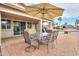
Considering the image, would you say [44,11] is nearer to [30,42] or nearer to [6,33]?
[30,42]

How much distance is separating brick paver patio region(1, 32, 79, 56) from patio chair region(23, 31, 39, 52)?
108 mm

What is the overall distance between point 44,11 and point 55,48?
1171 mm

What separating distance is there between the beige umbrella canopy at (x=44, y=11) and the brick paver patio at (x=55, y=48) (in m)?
0.63

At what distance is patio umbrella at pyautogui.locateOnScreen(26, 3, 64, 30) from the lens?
17.3 ft

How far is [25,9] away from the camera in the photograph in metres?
5.32

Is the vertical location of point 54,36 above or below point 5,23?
below

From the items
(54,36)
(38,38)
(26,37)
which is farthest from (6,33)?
(54,36)

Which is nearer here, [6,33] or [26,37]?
[6,33]

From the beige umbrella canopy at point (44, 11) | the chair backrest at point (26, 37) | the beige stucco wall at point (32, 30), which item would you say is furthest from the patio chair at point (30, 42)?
the beige umbrella canopy at point (44, 11)

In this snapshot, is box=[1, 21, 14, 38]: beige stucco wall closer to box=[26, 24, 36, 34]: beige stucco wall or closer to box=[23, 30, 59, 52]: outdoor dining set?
box=[23, 30, 59, 52]: outdoor dining set

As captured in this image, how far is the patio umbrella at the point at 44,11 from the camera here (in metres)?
5.29

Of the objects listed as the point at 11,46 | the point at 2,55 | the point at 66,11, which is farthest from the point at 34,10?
the point at 2,55

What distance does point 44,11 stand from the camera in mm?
5363

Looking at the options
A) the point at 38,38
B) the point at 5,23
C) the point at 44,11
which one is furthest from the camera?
the point at 38,38
